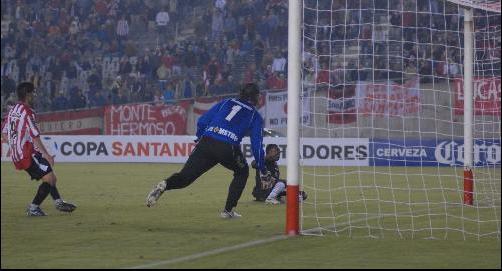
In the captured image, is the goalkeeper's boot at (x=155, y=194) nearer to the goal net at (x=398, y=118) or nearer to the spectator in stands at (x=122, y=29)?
the goal net at (x=398, y=118)

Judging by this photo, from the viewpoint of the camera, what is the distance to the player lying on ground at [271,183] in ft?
55.6

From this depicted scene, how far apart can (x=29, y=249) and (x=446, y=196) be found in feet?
34.2

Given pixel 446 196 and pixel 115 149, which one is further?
pixel 115 149

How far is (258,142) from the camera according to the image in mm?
12680

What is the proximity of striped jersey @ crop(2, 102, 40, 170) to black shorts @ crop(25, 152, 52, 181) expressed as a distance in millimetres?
74

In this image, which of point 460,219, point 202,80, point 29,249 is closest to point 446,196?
point 460,219

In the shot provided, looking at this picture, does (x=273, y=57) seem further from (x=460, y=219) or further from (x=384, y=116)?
(x=460, y=219)

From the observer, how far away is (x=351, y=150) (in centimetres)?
3209

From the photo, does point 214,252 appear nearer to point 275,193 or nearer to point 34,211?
point 34,211

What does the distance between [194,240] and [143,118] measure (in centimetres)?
2415

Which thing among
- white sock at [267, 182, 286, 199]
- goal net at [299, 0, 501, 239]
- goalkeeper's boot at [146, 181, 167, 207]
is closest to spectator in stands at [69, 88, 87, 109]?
goal net at [299, 0, 501, 239]

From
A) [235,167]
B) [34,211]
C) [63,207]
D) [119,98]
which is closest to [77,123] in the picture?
[119,98]

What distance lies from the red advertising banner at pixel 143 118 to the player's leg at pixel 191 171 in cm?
2169

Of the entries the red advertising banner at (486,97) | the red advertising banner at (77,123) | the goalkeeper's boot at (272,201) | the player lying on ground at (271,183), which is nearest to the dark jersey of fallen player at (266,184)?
the player lying on ground at (271,183)
